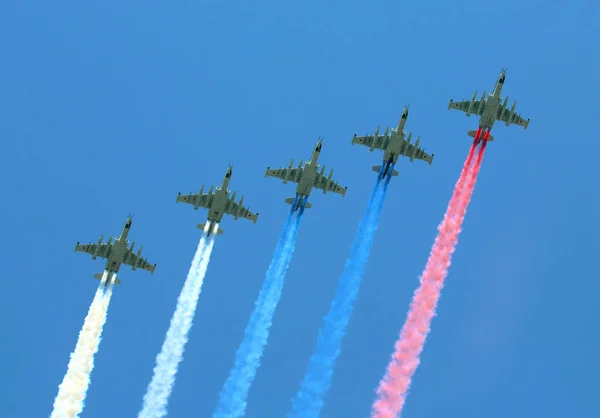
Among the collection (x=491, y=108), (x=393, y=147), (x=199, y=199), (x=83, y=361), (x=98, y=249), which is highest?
(x=491, y=108)

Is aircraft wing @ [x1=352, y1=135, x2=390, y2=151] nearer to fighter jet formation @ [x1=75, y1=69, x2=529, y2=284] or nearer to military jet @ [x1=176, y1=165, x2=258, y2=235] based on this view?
fighter jet formation @ [x1=75, y1=69, x2=529, y2=284]

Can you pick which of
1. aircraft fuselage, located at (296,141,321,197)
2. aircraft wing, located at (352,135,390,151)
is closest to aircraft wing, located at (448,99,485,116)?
aircraft wing, located at (352,135,390,151)

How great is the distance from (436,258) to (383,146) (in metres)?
11.3

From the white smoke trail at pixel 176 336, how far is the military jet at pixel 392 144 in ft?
52.2

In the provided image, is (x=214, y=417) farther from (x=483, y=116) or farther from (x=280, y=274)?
(x=483, y=116)

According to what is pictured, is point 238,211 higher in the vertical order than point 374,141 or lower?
lower

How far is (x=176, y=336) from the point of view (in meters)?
98.1

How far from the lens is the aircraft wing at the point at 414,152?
9981 cm

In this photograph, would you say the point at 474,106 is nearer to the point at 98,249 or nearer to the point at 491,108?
the point at 491,108

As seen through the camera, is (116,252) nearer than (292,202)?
No

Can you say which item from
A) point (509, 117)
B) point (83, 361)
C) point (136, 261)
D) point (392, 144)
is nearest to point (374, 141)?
point (392, 144)

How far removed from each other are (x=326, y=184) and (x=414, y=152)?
8.62 metres

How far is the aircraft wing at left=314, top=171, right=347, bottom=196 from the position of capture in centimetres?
9959

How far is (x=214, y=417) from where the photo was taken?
3607 inches
